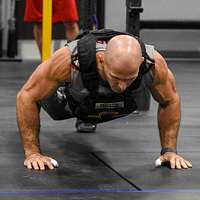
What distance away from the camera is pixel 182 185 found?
2.94 meters

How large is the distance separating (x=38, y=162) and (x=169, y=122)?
26.1 inches

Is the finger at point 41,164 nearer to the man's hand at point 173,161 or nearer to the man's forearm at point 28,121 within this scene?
the man's forearm at point 28,121

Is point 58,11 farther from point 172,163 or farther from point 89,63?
point 89,63

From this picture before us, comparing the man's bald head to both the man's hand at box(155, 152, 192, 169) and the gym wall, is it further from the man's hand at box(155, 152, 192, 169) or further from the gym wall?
the gym wall

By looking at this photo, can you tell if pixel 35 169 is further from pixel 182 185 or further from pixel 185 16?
pixel 185 16

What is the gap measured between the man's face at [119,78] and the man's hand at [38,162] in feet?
2.02

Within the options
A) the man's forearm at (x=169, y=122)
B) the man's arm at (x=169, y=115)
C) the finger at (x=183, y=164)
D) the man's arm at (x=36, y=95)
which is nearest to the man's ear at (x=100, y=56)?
the man's arm at (x=36, y=95)

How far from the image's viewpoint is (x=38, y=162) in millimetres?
3184

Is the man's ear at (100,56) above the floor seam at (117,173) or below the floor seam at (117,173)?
above

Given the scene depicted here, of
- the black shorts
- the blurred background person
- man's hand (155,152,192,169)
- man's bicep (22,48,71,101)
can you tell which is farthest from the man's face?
the blurred background person

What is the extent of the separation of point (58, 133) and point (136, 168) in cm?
106

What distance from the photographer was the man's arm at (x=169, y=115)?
3.15 m

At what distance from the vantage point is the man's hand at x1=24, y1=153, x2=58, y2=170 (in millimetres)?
3174

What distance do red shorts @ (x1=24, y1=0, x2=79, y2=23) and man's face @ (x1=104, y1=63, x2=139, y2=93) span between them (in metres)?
3.07
